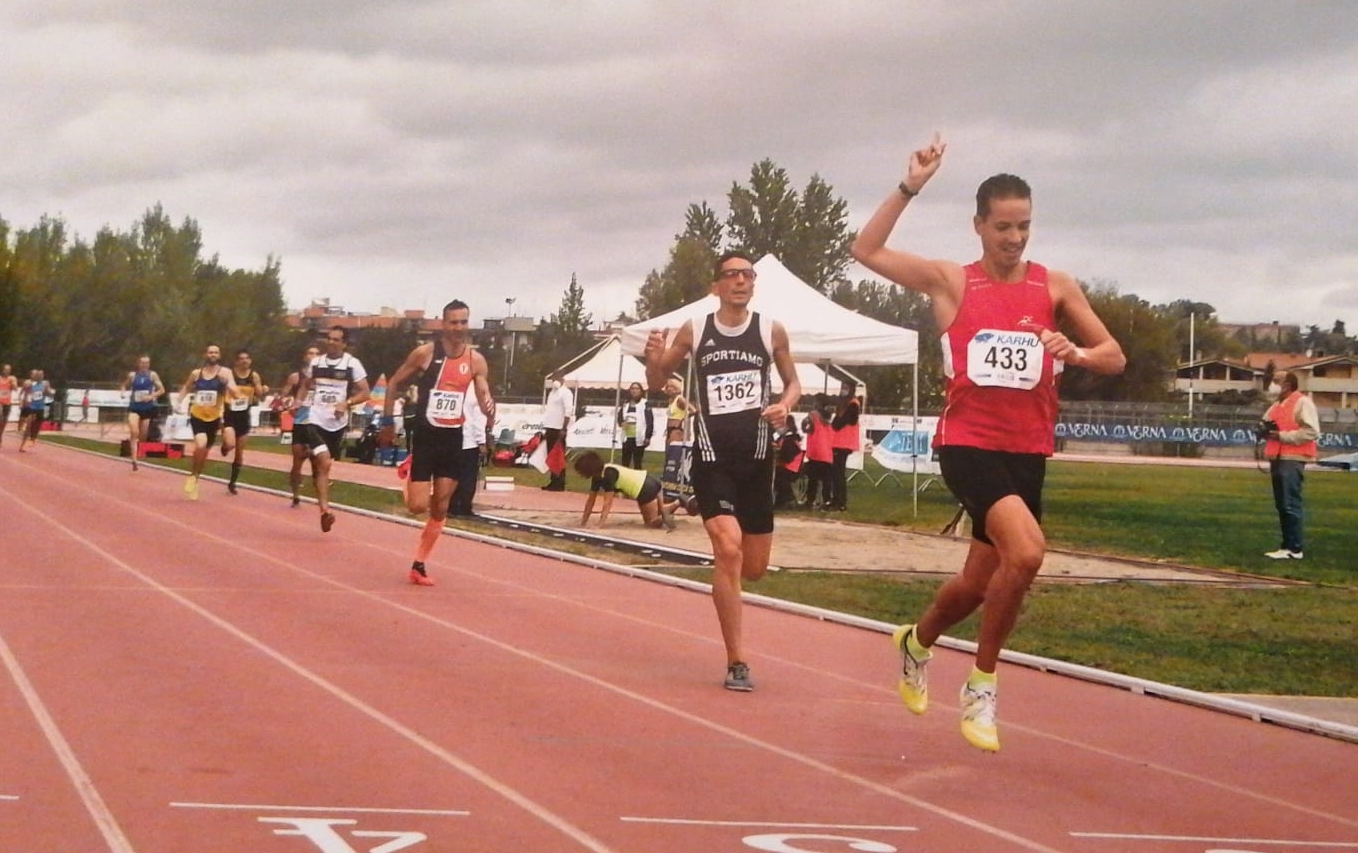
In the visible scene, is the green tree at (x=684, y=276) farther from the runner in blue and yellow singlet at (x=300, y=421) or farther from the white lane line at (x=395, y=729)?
the white lane line at (x=395, y=729)

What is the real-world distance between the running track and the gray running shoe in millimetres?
93

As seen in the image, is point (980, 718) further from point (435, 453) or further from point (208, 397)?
point (208, 397)

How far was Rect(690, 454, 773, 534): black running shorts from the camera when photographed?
26.8ft

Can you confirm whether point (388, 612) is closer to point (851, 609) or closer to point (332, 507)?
point (851, 609)

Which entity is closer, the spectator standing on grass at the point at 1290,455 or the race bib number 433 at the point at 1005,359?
the race bib number 433 at the point at 1005,359

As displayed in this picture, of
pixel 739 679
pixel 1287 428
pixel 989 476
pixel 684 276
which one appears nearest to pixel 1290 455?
pixel 1287 428

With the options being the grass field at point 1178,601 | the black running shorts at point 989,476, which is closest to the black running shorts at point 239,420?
the grass field at point 1178,601

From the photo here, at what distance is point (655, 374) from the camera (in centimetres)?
825

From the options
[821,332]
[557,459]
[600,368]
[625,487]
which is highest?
[600,368]

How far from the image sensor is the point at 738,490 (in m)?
8.23

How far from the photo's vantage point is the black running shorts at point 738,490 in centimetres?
816

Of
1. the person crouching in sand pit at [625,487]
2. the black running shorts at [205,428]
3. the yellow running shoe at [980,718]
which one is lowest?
the yellow running shoe at [980,718]

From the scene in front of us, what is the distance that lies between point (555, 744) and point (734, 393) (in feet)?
7.13

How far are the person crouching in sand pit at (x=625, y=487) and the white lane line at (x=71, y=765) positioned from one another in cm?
1055
